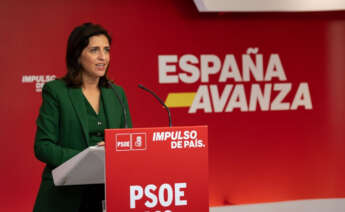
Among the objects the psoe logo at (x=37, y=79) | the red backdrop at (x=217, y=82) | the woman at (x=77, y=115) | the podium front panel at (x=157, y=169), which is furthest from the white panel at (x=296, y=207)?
the podium front panel at (x=157, y=169)

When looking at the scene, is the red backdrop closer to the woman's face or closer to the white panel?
the white panel

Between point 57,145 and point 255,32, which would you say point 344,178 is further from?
point 57,145

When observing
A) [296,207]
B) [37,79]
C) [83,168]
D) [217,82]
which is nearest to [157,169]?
[83,168]

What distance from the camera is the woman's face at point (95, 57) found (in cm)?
212

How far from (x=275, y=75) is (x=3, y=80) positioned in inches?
101

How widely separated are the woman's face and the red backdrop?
202 centimetres

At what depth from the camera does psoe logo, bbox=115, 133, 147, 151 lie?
1.63m

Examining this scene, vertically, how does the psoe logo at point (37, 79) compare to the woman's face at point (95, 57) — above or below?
above

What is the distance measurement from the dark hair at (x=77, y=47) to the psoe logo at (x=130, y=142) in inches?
23.0

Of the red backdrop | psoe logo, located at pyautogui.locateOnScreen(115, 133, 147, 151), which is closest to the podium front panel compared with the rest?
psoe logo, located at pyautogui.locateOnScreen(115, 133, 147, 151)

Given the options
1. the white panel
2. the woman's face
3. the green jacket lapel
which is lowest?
the white panel

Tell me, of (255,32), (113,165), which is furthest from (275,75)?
(113,165)

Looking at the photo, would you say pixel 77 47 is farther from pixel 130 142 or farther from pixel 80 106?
pixel 130 142

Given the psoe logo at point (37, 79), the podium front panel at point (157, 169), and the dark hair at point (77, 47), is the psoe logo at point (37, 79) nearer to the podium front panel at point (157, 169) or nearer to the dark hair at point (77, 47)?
the dark hair at point (77, 47)
